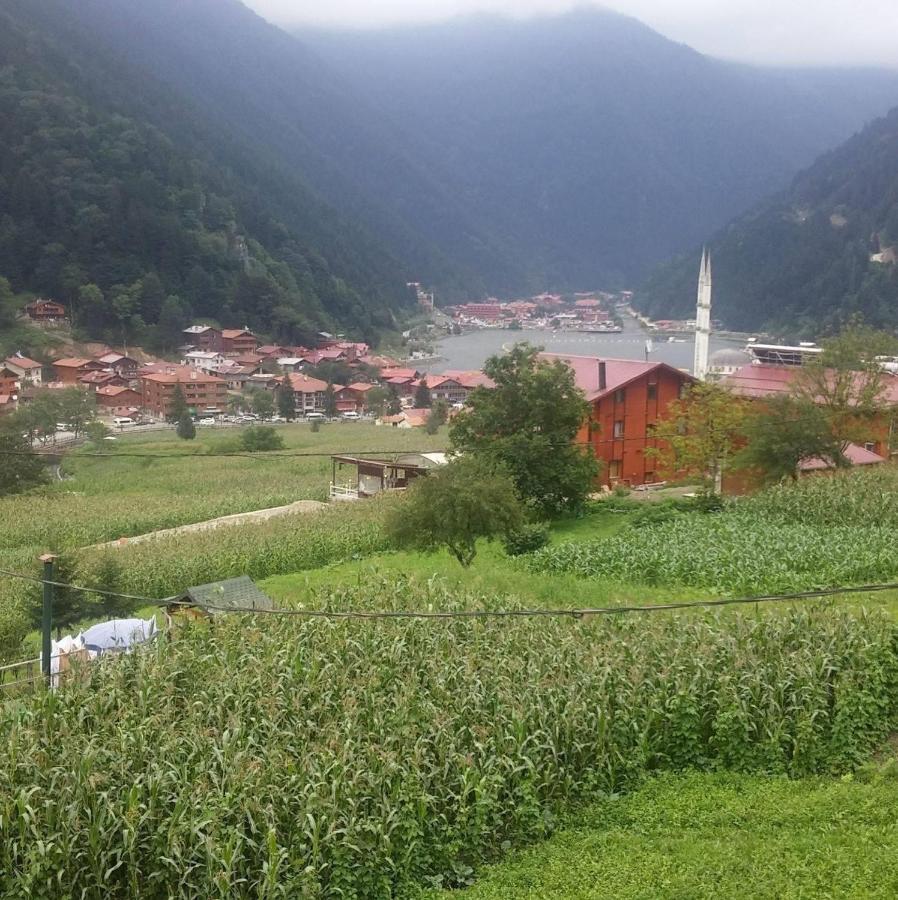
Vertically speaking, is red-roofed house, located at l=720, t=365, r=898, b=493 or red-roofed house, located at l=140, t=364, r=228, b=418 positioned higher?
red-roofed house, located at l=720, t=365, r=898, b=493

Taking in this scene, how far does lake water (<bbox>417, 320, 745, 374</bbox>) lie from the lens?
4070 inches

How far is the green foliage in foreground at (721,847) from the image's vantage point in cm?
764

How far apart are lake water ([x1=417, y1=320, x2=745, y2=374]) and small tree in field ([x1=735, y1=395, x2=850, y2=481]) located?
62.7 m

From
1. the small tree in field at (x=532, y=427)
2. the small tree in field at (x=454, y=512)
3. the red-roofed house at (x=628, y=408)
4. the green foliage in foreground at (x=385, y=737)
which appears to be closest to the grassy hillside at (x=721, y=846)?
the green foliage in foreground at (x=385, y=737)


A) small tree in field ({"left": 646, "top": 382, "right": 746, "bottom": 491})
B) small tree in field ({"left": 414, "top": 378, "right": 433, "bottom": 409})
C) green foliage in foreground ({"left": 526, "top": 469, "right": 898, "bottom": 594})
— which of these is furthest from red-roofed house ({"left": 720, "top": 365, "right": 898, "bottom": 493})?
small tree in field ({"left": 414, "top": 378, "right": 433, "bottom": 409})

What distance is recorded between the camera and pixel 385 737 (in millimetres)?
9539

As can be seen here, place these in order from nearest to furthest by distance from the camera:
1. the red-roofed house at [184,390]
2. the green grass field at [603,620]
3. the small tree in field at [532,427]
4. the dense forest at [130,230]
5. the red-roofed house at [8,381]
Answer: the green grass field at [603,620] → the small tree in field at [532,427] → the red-roofed house at [8,381] → the red-roofed house at [184,390] → the dense forest at [130,230]

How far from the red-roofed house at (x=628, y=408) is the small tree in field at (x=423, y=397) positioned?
159 ft

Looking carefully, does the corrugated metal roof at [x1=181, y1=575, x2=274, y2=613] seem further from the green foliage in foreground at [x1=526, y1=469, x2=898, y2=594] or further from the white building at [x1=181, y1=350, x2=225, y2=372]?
the white building at [x1=181, y1=350, x2=225, y2=372]

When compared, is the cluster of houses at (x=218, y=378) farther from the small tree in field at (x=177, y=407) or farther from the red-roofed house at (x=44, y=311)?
the red-roofed house at (x=44, y=311)

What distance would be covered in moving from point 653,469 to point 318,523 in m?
14.4

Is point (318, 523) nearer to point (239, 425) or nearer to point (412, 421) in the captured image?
point (412, 421)

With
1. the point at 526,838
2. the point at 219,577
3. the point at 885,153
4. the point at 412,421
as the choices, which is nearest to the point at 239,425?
the point at 412,421

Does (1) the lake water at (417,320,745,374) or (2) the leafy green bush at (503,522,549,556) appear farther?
(1) the lake water at (417,320,745,374)
